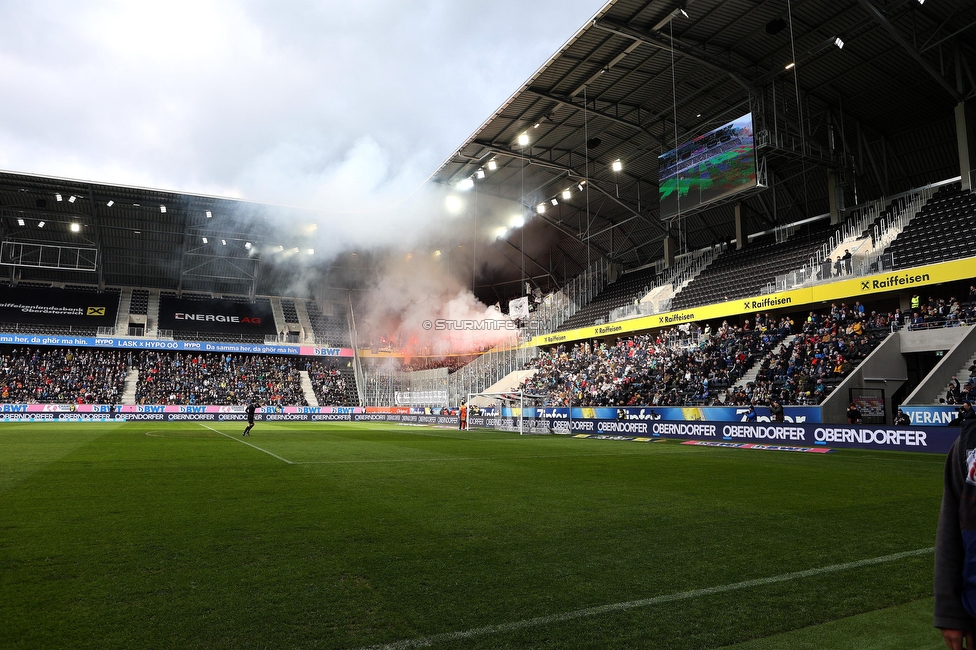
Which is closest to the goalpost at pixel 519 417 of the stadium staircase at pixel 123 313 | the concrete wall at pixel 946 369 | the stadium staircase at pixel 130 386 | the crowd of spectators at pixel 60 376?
the concrete wall at pixel 946 369

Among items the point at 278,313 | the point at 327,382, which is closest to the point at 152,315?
the point at 278,313

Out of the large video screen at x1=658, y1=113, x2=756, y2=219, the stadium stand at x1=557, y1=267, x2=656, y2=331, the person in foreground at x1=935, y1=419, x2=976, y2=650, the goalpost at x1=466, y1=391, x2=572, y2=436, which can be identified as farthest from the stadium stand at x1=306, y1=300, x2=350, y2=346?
the person in foreground at x1=935, y1=419, x2=976, y2=650

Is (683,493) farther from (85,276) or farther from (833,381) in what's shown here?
(85,276)

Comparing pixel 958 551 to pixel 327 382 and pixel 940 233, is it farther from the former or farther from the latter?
pixel 327 382

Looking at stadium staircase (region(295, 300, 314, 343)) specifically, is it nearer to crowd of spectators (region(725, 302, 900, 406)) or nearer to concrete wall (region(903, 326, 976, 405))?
crowd of spectators (region(725, 302, 900, 406))

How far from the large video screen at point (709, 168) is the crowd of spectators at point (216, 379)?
110ft

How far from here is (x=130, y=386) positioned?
157 ft

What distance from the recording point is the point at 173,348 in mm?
51344

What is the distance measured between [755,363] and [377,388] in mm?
32852

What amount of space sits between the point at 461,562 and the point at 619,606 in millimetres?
1585

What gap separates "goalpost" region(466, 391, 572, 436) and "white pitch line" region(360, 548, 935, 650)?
23.6m

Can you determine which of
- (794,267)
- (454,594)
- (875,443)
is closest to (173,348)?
(794,267)

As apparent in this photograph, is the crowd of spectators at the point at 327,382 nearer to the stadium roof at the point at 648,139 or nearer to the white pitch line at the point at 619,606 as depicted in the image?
the stadium roof at the point at 648,139

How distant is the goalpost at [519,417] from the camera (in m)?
30.8
